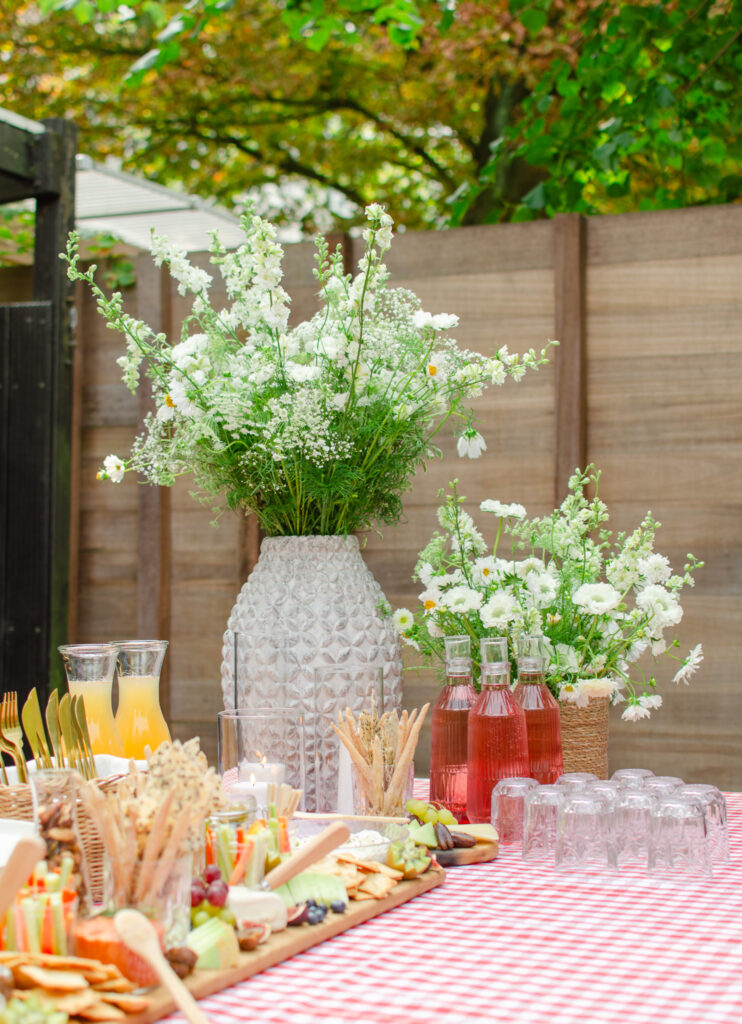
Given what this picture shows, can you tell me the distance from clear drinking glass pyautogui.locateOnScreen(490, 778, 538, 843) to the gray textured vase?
0.64 ft

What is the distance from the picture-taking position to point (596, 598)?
53.3 inches

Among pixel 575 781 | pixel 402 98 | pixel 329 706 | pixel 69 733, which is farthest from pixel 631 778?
pixel 402 98

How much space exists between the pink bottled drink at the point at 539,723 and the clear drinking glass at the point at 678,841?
21cm

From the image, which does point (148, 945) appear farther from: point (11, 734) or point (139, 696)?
point (139, 696)

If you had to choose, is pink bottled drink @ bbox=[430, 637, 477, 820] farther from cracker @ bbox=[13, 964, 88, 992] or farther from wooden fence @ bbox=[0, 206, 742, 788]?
wooden fence @ bbox=[0, 206, 742, 788]

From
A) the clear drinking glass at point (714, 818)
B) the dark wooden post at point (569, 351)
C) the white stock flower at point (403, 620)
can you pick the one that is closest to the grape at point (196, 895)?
the clear drinking glass at point (714, 818)

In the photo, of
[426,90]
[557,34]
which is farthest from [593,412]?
[426,90]

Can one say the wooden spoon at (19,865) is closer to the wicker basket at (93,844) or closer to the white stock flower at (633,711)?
the wicker basket at (93,844)

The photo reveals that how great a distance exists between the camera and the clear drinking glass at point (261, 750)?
1119 mm

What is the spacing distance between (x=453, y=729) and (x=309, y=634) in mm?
205

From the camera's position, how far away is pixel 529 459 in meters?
2.52

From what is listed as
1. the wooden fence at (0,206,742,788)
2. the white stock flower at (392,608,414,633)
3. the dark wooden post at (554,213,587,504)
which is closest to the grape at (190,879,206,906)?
the white stock flower at (392,608,414,633)

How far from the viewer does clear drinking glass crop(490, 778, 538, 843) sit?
46.2 inches

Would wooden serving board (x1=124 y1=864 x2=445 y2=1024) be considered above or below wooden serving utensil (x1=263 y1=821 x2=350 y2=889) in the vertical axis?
below
